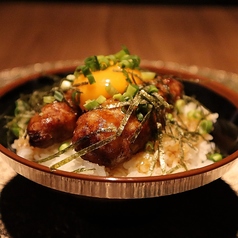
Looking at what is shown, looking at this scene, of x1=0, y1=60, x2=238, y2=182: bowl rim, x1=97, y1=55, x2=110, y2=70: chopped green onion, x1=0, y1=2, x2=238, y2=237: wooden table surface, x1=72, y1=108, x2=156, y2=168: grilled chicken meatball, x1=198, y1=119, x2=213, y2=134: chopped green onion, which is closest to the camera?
x1=0, y1=60, x2=238, y2=182: bowl rim

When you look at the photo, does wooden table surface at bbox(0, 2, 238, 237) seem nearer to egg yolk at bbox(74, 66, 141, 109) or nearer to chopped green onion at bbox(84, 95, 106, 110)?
egg yolk at bbox(74, 66, 141, 109)

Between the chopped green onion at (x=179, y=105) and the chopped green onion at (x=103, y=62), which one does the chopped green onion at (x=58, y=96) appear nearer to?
the chopped green onion at (x=103, y=62)

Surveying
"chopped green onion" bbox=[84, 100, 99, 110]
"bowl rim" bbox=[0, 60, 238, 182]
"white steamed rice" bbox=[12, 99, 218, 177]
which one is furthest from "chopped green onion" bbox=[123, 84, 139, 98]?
"bowl rim" bbox=[0, 60, 238, 182]

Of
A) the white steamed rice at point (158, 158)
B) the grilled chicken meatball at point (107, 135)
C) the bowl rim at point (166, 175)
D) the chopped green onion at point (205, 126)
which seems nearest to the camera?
the bowl rim at point (166, 175)

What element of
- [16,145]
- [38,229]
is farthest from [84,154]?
[16,145]

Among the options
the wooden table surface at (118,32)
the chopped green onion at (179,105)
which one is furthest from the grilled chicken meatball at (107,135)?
the wooden table surface at (118,32)

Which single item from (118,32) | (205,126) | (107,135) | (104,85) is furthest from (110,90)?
(118,32)

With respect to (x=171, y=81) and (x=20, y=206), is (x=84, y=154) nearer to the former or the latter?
(x=20, y=206)
